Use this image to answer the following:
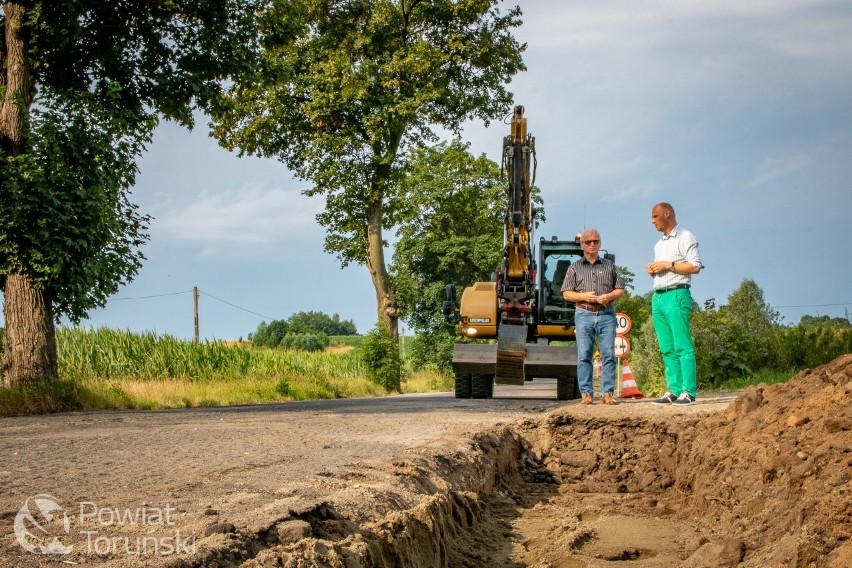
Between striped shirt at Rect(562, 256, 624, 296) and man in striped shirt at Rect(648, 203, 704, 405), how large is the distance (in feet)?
2.58

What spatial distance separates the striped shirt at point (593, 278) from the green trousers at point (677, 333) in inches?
31.6

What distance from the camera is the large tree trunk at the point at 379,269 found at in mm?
Answer: 31922

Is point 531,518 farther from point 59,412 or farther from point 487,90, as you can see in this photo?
point 487,90

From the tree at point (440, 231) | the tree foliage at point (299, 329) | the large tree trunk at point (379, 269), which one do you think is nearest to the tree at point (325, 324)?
the tree foliage at point (299, 329)

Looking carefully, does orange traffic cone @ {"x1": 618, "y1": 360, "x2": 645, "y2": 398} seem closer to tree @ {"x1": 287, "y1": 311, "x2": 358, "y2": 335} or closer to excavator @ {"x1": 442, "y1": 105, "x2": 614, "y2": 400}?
excavator @ {"x1": 442, "y1": 105, "x2": 614, "y2": 400}

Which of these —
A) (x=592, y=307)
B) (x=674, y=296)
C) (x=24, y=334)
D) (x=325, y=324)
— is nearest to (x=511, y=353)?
(x=592, y=307)

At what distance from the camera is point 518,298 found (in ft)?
63.2

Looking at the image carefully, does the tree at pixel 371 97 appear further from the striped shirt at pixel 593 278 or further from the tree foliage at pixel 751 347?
the striped shirt at pixel 593 278

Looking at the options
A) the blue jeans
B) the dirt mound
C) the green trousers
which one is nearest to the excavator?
the blue jeans

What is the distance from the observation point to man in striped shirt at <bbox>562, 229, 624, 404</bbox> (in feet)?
35.3

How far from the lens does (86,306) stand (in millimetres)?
16609

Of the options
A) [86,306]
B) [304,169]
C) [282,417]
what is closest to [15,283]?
[86,306]

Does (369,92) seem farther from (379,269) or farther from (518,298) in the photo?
(518,298)

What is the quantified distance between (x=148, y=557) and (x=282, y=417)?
860 cm
